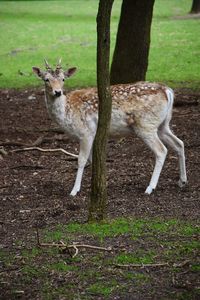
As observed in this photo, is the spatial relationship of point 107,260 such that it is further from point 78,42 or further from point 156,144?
point 78,42

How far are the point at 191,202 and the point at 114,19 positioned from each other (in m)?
22.9

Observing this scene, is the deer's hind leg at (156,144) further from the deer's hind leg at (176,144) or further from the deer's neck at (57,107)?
the deer's neck at (57,107)

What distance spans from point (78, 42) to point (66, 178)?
14.9 m

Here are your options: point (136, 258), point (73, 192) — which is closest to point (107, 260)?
point (136, 258)

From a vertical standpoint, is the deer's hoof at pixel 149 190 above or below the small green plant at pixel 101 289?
below

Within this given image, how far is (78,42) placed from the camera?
79.5 ft

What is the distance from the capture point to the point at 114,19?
99.5 feet

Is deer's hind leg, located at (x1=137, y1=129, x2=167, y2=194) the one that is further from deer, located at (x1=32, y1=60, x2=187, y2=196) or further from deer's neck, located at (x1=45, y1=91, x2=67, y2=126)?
deer's neck, located at (x1=45, y1=91, x2=67, y2=126)

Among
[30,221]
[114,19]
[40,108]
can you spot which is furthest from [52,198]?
[114,19]

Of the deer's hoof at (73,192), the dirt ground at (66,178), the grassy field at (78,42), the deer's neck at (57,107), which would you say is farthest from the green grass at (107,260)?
the grassy field at (78,42)

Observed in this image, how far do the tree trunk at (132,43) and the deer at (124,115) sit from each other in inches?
172

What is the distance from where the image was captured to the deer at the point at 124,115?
8945 mm

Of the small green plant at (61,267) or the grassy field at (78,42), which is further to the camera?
the grassy field at (78,42)

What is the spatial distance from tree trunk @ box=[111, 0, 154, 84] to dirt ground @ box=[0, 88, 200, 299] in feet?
3.04
